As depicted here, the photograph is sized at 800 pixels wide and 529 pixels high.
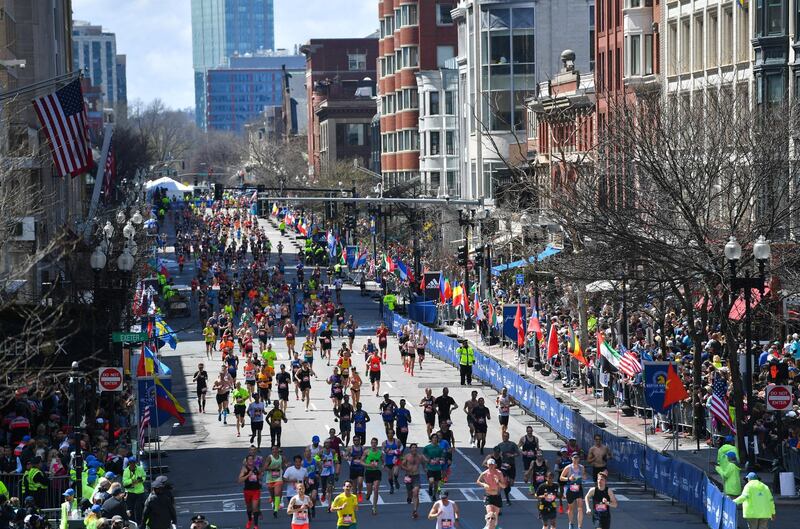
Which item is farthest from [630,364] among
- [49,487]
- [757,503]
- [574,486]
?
[49,487]

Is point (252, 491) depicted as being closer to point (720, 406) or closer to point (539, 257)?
point (720, 406)

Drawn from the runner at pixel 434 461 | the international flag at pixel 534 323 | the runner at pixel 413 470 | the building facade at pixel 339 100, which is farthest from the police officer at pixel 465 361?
the building facade at pixel 339 100

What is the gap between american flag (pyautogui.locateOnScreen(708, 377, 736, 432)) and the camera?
108 feet

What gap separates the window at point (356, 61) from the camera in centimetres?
18800

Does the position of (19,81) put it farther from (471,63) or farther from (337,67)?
(337,67)

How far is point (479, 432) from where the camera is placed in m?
36.7

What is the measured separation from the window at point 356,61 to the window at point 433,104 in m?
80.6

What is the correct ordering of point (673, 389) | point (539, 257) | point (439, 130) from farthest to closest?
point (439, 130)
point (539, 257)
point (673, 389)

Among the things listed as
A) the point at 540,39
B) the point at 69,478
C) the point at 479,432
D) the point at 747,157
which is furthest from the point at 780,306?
the point at 540,39

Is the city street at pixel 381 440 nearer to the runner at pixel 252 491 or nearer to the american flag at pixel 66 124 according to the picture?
the runner at pixel 252 491

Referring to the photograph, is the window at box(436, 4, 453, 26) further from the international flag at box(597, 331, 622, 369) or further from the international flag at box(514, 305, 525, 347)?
the international flag at box(597, 331, 622, 369)

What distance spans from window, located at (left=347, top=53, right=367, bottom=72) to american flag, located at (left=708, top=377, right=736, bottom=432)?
6129 inches

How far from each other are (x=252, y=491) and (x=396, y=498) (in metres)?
4.96

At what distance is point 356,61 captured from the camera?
18800 cm
